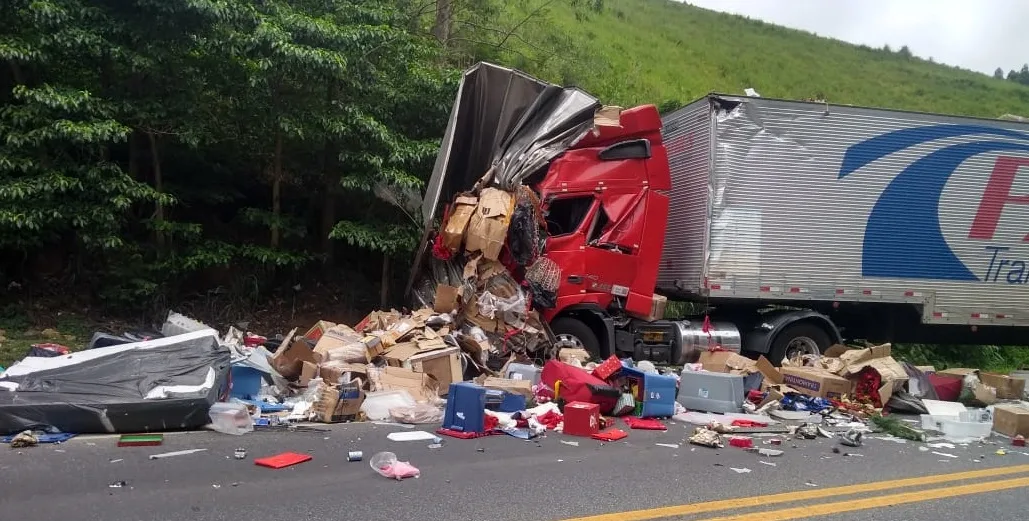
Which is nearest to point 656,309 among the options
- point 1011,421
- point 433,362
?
point 433,362

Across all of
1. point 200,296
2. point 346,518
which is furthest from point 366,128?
point 346,518

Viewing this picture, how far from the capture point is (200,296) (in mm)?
10797

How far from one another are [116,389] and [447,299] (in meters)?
3.81

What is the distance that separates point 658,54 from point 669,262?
25885 millimetres

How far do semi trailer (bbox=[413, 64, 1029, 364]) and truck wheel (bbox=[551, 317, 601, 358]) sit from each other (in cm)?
3

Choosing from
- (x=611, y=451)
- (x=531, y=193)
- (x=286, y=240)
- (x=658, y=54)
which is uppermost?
(x=658, y=54)

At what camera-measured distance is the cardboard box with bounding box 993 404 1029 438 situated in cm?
738

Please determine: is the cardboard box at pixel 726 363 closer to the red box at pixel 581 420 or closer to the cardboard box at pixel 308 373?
the red box at pixel 581 420

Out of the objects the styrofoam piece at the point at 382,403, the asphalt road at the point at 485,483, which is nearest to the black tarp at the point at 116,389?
the asphalt road at the point at 485,483

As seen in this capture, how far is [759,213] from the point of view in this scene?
9.74m

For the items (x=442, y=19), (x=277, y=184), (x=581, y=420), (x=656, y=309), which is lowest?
(x=581, y=420)

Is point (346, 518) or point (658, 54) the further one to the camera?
point (658, 54)

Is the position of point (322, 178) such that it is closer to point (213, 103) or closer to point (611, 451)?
point (213, 103)

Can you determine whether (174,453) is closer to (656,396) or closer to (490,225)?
(656,396)
